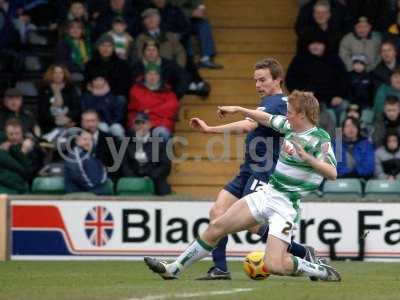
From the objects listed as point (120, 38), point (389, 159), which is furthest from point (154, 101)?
point (389, 159)

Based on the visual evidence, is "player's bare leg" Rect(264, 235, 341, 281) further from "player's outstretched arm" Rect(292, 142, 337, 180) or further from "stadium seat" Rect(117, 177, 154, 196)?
"stadium seat" Rect(117, 177, 154, 196)

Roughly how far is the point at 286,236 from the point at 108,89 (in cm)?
767

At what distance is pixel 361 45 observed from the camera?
63.2ft

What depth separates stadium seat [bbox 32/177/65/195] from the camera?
56.1ft

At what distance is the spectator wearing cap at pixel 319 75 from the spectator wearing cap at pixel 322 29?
25cm

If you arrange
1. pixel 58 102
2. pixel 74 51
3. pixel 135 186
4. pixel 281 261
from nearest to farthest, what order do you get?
pixel 281 261 → pixel 135 186 → pixel 58 102 → pixel 74 51

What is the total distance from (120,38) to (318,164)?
356 inches

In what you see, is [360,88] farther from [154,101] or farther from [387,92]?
[154,101]

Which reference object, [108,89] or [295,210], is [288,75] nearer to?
[108,89]

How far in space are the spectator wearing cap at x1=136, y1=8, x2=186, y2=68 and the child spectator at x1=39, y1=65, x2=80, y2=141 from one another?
129 cm

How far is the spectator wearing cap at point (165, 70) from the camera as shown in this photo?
1859 cm

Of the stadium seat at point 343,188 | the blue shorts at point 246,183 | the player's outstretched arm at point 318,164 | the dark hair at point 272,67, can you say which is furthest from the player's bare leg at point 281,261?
the stadium seat at point 343,188

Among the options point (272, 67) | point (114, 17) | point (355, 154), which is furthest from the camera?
point (114, 17)

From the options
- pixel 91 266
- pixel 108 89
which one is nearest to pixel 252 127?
pixel 91 266
